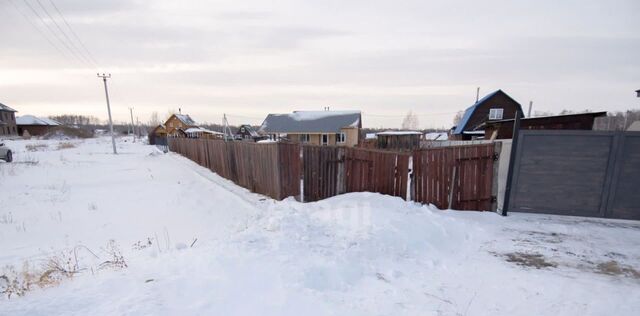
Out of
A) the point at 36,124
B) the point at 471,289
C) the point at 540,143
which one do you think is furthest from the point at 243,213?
the point at 36,124

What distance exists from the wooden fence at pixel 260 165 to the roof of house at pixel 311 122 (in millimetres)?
18926

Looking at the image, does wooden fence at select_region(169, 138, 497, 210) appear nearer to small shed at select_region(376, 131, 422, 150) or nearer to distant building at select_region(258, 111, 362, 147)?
small shed at select_region(376, 131, 422, 150)

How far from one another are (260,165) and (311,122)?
83.3 ft

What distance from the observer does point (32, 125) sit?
62.0 m

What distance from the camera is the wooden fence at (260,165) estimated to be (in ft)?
24.4

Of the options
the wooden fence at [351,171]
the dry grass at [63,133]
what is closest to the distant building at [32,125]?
the dry grass at [63,133]

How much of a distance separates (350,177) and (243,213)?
3021mm

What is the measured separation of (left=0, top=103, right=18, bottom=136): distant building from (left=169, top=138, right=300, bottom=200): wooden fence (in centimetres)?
6713

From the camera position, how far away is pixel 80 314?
2172 millimetres

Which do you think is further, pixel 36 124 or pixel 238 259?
pixel 36 124

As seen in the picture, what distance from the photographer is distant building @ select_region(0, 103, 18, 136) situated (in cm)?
5231

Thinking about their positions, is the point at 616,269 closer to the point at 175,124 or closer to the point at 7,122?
the point at 175,124

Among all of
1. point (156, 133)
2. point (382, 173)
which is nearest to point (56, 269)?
point (382, 173)

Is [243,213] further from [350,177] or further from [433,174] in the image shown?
[433,174]
